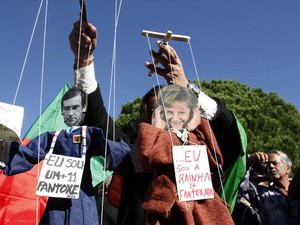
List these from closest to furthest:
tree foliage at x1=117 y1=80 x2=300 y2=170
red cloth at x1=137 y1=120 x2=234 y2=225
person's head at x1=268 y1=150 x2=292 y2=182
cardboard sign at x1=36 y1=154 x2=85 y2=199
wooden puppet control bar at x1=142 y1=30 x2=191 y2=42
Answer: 1. red cloth at x1=137 y1=120 x2=234 y2=225
2. cardboard sign at x1=36 y1=154 x2=85 y2=199
3. wooden puppet control bar at x1=142 y1=30 x2=191 y2=42
4. person's head at x1=268 y1=150 x2=292 y2=182
5. tree foliage at x1=117 y1=80 x2=300 y2=170

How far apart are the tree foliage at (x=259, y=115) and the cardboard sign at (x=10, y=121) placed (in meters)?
10.3

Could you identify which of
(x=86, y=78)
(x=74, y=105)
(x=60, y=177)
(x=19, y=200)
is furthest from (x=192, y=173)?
(x=19, y=200)

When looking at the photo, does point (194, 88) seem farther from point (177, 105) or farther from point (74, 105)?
point (74, 105)

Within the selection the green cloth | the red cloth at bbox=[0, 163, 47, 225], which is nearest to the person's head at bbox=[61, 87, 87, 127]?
the green cloth

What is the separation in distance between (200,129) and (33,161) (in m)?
0.72

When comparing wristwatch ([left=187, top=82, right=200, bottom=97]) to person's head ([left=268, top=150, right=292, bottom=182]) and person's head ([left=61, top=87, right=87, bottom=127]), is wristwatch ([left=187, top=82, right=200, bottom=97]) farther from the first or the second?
person's head ([left=268, top=150, right=292, bottom=182])

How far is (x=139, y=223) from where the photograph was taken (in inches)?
61.6

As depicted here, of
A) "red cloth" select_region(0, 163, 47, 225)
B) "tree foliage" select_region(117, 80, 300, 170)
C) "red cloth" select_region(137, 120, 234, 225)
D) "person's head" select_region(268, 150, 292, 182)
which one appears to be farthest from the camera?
"tree foliage" select_region(117, 80, 300, 170)

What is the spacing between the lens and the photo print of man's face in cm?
156

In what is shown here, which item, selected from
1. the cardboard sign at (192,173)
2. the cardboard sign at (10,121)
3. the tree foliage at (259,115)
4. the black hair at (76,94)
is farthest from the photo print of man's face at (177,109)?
the tree foliage at (259,115)

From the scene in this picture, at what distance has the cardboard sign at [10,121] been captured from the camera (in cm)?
154

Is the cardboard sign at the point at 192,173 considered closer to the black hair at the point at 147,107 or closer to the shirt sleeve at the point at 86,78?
the black hair at the point at 147,107

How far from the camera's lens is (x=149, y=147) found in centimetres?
142

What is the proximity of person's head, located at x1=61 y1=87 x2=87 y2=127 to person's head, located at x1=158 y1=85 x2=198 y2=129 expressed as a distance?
383 mm
